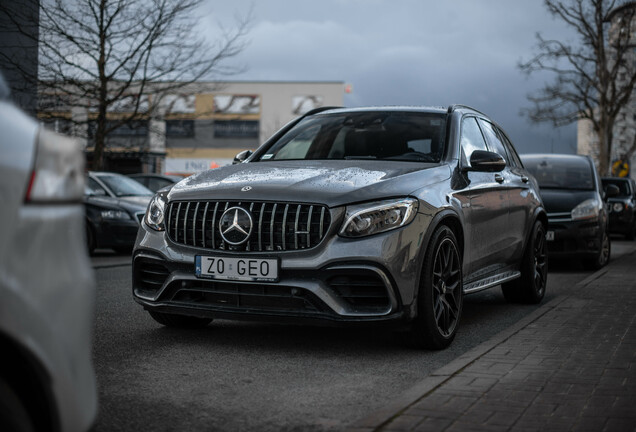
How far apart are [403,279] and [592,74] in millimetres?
36140

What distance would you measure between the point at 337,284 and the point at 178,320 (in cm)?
168

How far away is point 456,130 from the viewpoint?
682cm

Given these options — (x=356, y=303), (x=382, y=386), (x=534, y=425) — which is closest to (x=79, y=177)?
(x=534, y=425)

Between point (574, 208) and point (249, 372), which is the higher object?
point (574, 208)

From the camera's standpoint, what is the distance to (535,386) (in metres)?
→ 4.57

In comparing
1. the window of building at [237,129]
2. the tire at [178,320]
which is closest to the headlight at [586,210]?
the tire at [178,320]

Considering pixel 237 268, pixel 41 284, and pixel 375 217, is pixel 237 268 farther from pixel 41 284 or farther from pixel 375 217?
pixel 41 284

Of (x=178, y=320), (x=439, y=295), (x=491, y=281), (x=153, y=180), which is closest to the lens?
(x=439, y=295)

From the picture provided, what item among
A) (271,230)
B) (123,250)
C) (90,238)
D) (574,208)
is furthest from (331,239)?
(123,250)

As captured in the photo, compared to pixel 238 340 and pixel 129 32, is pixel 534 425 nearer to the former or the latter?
pixel 238 340

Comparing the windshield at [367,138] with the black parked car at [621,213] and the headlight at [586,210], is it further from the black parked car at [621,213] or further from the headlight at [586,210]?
the black parked car at [621,213]

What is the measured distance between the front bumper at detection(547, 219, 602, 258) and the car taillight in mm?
10589

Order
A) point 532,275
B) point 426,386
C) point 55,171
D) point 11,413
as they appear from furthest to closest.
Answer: point 532,275 < point 426,386 < point 55,171 < point 11,413

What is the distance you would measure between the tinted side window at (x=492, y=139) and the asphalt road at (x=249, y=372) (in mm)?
1544
